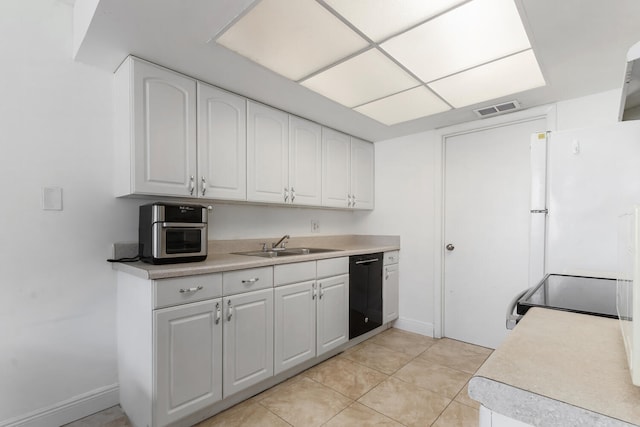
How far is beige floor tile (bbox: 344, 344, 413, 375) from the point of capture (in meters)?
2.50

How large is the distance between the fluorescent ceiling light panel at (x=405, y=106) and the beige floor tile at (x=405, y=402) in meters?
2.21

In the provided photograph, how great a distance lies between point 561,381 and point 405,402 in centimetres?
179

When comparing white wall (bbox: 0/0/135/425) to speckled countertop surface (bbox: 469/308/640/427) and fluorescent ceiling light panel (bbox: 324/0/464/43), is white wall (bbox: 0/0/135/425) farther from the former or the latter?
speckled countertop surface (bbox: 469/308/640/427)

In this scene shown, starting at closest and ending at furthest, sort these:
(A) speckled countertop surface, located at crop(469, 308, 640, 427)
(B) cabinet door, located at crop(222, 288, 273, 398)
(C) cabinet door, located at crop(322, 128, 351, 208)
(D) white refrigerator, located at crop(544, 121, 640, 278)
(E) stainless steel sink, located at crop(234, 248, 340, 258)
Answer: (A) speckled countertop surface, located at crop(469, 308, 640, 427)
(D) white refrigerator, located at crop(544, 121, 640, 278)
(B) cabinet door, located at crop(222, 288, 273, 398)
(E) stainless steel sink, located at crop(234, 248, 340, 258)
(C) cabinet door, located at crop(322, 128, 351, 208)

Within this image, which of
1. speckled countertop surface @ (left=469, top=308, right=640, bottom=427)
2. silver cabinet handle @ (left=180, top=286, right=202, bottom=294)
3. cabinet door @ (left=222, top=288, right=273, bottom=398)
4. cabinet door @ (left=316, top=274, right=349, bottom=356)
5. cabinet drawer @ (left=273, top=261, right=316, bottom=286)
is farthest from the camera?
cabinet door @ (left=316, top=274, right=349, bottom=356)

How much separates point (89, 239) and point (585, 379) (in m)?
2.40

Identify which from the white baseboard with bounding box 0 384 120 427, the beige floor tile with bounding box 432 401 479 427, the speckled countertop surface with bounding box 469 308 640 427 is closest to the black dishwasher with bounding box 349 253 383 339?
the beige floor tile with bounding box 432 401 479 427

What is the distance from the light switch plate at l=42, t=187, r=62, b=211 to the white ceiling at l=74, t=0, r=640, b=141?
2.70ft

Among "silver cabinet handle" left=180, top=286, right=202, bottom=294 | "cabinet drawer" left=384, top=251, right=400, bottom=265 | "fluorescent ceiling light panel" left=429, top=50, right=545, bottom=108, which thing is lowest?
"cabinet drawer" left=384, top=251, right=400, bottom=265

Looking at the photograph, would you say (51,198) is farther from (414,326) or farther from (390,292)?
(414,326)

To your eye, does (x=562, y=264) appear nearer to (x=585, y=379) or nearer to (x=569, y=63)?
(x=569, y=63)

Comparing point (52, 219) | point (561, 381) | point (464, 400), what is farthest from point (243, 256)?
point (561, 381)

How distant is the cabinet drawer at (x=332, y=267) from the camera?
2.52 m

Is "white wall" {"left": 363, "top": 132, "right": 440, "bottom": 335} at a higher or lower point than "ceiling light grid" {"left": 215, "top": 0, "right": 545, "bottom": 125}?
lower
